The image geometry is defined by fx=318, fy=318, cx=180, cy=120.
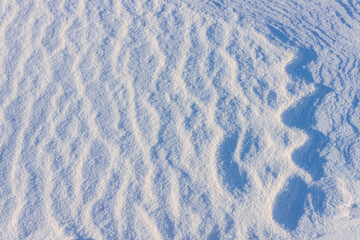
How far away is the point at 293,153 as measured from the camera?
2.05m

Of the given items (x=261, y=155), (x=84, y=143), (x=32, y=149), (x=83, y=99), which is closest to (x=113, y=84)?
(x=83, y=99)

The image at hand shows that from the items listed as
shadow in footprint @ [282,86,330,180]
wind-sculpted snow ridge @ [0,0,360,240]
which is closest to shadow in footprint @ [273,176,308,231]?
wind-sculpted snow ridge @ [0,0,360,240]

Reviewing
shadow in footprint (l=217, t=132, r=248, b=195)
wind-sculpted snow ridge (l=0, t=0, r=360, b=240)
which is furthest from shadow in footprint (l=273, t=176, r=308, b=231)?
shadow in footprint (l=217, t=132, r=248, b=195)

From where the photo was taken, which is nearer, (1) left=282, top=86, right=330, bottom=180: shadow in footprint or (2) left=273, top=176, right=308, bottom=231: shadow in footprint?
(2) left=273, top=176, right=308, bottom=231: shadow in footprint

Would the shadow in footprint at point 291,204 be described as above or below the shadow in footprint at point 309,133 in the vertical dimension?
below

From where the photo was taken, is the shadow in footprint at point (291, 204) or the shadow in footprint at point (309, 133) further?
the shadow in footprint at point (309, 133)

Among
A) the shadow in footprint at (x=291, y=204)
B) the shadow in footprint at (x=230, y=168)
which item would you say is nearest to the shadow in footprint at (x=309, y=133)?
the shadow in footprint at (x=291, y=204)

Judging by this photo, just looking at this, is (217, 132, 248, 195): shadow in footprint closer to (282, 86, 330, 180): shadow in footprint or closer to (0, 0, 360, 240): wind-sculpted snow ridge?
(0, 0, 360, 240): wind-sculpted snow ridge

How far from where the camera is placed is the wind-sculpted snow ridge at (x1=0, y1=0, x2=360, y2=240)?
1.92 m

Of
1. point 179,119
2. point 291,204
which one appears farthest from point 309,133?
point 179,119

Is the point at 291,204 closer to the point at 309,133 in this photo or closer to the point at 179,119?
the point at 309,133

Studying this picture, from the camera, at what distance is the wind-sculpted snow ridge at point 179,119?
192 cm

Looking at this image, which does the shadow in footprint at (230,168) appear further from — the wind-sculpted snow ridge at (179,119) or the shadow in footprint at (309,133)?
the shadow in footprint at (309,133)

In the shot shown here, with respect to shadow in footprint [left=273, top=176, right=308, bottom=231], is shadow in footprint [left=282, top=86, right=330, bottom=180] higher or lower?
higher
